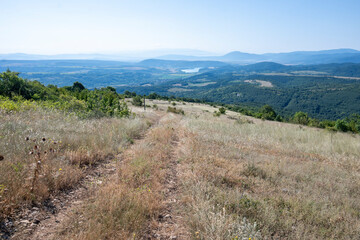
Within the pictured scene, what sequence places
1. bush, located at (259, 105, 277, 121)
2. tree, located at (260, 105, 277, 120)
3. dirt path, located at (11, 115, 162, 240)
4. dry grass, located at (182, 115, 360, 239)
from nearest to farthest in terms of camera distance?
dirt path, located at (11, 115, 162, 240) → dry grass, located at (182, 115, 360, 239) → bush, located at (259, 105, 277, 121) → tree, located at (260, 105, 277, 120)

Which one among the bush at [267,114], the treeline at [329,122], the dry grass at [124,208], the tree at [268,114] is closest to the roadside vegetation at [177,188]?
the dry grass at [124,208]

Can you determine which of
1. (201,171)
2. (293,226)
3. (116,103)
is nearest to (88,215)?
(201,171)

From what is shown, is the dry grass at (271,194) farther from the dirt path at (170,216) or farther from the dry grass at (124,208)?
the dry grass at (124,208)

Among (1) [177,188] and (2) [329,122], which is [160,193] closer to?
(1) [177,188]

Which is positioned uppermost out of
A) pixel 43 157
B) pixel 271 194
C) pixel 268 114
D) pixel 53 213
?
pixel 43 157

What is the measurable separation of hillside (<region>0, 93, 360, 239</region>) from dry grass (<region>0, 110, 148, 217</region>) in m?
0.02

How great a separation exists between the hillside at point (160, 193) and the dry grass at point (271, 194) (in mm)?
20

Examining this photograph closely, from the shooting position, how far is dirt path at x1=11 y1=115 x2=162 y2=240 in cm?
265

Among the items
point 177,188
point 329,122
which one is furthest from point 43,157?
point 329,122

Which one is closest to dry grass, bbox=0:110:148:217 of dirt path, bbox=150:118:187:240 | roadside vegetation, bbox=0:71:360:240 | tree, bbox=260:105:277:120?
roadside vegetation, bbox=0:71:360:240

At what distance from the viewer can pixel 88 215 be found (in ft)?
9.86

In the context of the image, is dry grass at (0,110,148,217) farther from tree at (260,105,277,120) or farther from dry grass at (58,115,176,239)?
tree at (260,105,277,120)

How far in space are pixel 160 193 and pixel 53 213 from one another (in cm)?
187

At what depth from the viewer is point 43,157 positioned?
4.32 metres
